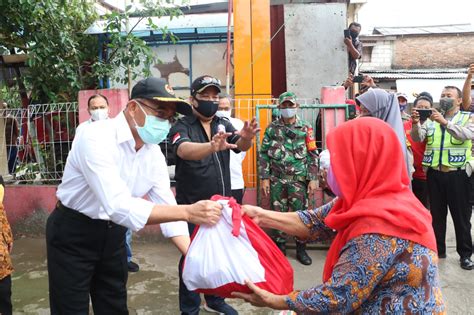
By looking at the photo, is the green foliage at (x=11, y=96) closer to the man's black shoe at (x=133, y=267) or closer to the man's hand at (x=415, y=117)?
the man's black shoe at (x=133, y=267)

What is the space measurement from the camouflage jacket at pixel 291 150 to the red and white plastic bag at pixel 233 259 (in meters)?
2.75

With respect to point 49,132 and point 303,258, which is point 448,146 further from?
point 49,132

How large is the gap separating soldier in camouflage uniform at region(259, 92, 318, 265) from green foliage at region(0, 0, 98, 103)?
10.9 ft

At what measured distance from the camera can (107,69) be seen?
659 cm

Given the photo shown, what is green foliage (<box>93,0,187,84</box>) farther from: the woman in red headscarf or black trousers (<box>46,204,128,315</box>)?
the woman in red headscarf

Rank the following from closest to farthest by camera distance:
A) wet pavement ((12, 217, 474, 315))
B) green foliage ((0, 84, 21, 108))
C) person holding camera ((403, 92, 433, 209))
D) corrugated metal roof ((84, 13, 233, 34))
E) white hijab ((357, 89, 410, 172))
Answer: white hijab ((357, 89, 410, 172)) → wet pavement ((12, 217, 474, 315)) → person holding camera ((403, 92, 433, 209)) → green foliage ((0, 84, 21, 108)) → corrugated metal roof ((84, 13, 233, 34))

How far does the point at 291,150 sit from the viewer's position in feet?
15.8

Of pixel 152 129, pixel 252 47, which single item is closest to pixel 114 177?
pixel 152 129

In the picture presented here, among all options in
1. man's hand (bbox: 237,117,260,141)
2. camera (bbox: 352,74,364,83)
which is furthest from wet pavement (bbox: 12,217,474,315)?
camera (bbox: 352,74,364,83)

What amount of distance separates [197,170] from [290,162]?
5.76 ft

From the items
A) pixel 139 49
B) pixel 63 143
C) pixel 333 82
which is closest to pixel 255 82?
pixel 333 82

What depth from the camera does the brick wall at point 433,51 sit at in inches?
711

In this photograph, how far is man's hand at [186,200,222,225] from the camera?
80.8 inches

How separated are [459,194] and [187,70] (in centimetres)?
521
